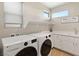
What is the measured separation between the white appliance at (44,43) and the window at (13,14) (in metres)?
0.25

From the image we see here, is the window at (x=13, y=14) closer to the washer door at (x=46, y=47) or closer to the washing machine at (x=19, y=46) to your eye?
the washing machine at (x=19, y=46)

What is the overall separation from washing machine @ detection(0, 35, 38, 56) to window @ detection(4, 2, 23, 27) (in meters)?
0.13

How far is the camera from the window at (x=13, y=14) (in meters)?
0.57

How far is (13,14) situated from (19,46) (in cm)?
28

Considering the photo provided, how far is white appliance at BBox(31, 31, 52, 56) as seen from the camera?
81 cm

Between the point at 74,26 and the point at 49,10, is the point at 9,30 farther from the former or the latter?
the point at 74,26

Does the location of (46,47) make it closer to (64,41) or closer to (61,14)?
(64,41)

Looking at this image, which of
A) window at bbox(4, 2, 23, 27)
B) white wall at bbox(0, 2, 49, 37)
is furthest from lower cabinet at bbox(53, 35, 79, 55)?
window at bbox(4, 2, 23, 27)

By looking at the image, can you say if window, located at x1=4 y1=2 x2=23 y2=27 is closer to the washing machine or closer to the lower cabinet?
the washing machine

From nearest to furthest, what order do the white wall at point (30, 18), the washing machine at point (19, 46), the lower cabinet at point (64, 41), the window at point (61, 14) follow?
the washing machine at point (19, 46)
the white wall at point (30, 18)
the window at point (61, 14)
the lower cabinet at point (64, 41)

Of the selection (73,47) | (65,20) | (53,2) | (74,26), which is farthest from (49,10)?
(73,47)

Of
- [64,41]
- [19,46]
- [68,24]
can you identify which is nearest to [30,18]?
[19,46]

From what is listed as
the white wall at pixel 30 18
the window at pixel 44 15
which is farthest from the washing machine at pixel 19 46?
the window at pixel 44 15

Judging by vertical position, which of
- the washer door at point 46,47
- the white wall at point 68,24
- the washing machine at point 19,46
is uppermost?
the white wall at point 68,24
